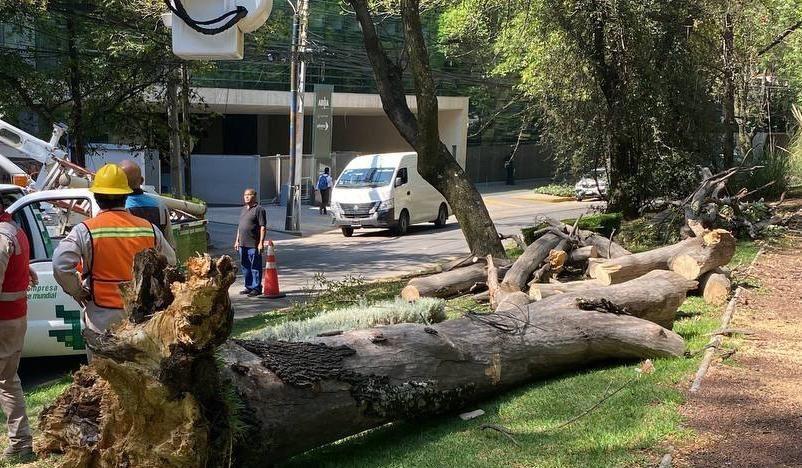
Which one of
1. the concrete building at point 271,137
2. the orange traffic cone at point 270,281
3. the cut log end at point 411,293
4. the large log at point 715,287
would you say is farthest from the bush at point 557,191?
the cut log end at point 411,293

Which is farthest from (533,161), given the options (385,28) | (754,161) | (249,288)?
(249,288)

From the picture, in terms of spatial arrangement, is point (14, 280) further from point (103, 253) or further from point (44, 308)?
point (44, 308)

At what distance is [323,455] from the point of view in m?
5.35

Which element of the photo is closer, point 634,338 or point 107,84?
point 634,338

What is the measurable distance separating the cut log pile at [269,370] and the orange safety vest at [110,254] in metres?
0.49

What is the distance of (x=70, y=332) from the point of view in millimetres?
8102

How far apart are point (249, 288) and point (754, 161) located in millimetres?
16612

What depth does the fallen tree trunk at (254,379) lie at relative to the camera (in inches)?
155

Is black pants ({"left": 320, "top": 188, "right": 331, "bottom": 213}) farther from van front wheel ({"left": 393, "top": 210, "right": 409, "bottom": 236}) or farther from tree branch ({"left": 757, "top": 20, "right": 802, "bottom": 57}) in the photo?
tree branch ({"left": 757, "top": 20, "right": 802, "bottom": 57})

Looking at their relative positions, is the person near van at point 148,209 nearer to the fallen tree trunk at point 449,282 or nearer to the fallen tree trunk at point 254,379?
the fallen tree trunk at point 254,379

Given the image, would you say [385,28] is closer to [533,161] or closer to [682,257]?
[533,161]

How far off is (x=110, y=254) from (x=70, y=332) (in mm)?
3265

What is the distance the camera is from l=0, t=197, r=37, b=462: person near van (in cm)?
549

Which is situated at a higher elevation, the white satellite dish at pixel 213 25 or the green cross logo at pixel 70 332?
the white satellite dish at pixel 213 25
